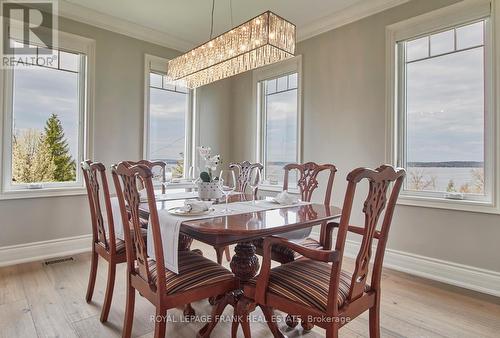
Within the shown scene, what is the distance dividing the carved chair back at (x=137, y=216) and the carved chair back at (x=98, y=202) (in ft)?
1.08

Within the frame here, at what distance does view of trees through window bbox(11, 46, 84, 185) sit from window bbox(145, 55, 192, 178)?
0.89 meters

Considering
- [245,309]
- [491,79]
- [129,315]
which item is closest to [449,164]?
[491,79]

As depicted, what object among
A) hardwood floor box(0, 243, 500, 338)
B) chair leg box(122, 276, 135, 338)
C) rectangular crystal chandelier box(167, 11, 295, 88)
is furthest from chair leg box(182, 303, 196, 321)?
rectangular crystal chandelier box(167, 11, 295, 88)

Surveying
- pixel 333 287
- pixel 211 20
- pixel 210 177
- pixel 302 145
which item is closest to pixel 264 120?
pixel 302 145

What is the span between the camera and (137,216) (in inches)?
61.1

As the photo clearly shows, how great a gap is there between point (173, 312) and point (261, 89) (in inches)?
134

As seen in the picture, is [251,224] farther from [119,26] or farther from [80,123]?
[119,26]

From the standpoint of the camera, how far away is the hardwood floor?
1939 millimetres

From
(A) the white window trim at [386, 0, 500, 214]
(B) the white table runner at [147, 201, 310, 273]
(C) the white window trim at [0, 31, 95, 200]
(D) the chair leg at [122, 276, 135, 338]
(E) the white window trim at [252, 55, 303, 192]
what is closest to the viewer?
(B) the white table runner at [147, 201, 310, 273]

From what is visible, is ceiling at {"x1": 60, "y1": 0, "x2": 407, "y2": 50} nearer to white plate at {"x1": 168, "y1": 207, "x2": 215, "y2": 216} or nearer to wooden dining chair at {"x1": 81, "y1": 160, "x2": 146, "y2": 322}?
wooden dining chair at {"x1": 81, "y1": 160, "x2": 146, "y2": 322}

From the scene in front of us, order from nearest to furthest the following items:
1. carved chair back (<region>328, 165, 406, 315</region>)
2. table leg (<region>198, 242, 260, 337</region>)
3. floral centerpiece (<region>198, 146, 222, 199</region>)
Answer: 1. carved chair back (<region>328, 165, 406, 315</region>)
2. table leg (<region>198, 242, 260, 337</region>)
3. floral centerpiece (<region>198, 146, 222, 199</region>)

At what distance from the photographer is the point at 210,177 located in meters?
2.26

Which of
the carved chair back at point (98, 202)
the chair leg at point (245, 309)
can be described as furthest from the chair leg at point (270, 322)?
the carved chair back at point (98, 202)

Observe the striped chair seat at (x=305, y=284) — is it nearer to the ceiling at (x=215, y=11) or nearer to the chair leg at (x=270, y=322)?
the chair leg at (x=270, y=322)
